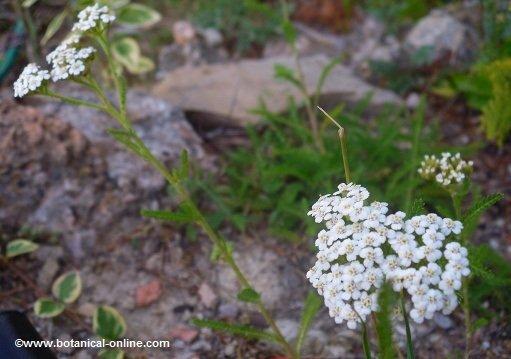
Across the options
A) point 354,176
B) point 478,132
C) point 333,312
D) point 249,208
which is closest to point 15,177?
point 249,208

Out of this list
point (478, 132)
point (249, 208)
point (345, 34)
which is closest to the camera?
point (249, 208)

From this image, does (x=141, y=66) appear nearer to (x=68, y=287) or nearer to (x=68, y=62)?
(x=68, y=287)

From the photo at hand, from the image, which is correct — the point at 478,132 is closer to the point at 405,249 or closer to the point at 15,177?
the point at 405,249

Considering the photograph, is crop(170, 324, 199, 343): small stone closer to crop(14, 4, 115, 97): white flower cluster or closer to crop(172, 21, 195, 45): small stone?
crop(14, 4, 115, 97): white flower cluster

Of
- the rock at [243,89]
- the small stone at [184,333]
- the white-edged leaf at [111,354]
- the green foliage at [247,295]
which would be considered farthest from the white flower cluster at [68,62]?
the rock at [243,89]

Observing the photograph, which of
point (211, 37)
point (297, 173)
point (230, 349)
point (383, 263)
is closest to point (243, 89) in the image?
point (211, 37)
